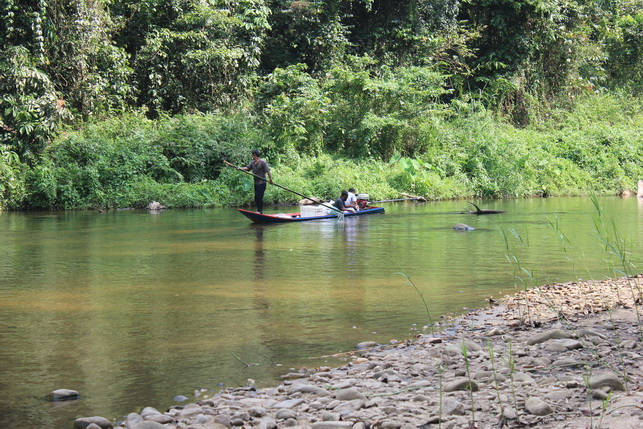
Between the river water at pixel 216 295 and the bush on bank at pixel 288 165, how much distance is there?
7527 millimetres

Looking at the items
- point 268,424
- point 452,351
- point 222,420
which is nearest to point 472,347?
point 452,351

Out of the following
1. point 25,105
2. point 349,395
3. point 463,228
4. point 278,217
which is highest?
point 25,105

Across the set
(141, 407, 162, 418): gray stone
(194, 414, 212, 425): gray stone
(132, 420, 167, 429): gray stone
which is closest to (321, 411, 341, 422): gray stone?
(194, 414, 212, 425): gray stone

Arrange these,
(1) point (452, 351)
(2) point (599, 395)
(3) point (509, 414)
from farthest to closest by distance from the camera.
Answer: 1. (1) point (452, 351)
2. (2) point (599, 395)
3. (3) point (509, 414)

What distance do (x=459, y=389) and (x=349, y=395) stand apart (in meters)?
0.69

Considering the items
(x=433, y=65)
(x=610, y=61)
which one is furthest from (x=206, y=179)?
(x=610, y=61)

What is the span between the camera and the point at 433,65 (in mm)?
33594

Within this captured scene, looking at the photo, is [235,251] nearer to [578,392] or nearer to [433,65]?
[578,392]

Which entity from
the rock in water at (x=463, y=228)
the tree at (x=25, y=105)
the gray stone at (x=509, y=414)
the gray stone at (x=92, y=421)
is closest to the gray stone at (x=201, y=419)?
the gray stone at (x=92, y=421)

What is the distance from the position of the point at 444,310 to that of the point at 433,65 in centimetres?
2772

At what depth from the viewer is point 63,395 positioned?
4.83m

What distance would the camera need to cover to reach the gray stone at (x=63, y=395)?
4.82 m

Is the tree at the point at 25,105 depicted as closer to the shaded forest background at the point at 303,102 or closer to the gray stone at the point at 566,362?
the shaded forest background at the point at 303,102

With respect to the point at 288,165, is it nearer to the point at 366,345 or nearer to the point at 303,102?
the point at 303,102
